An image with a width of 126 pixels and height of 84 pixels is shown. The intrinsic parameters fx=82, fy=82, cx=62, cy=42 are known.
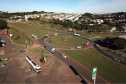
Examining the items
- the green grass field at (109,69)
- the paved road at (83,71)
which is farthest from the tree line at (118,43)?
the paved road at (83,71)

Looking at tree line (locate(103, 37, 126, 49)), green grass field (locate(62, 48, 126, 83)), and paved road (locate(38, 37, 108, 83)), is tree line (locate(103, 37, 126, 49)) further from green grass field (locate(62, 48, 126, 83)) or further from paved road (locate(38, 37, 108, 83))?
paved road (locate(38, 37, 108, 83))

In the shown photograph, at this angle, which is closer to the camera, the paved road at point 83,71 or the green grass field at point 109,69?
the paved road at point 83,71

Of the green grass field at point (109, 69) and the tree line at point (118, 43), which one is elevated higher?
the tree line at point (118, 43)

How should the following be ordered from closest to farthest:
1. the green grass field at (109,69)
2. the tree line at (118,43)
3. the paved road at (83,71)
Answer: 1. the paved road at (83,71)
2. the green grass field at (109,69)
3. the tree line at (118,43)

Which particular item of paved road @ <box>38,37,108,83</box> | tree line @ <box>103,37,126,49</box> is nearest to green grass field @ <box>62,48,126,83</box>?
paved road @ <box>38,37,108,83</box>

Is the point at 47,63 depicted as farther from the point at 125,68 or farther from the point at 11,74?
the point at 125,68

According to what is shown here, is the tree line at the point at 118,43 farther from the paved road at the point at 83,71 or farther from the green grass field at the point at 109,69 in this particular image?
the paved road at the point at 83,71

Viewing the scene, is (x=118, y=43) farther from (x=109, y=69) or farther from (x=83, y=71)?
(x=83, y=71)

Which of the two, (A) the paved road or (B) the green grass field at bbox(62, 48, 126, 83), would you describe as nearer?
(A) the paved road

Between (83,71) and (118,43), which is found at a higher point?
(118,43)

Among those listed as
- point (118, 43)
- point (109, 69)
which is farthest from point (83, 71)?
point (118, 43)

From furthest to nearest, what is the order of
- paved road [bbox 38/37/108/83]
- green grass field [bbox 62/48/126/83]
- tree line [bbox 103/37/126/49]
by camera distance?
tree line [bbox 103/37/126/49], green grass field [bbox 62/48/126/83], paved road [bbox 38/37/108/83]
